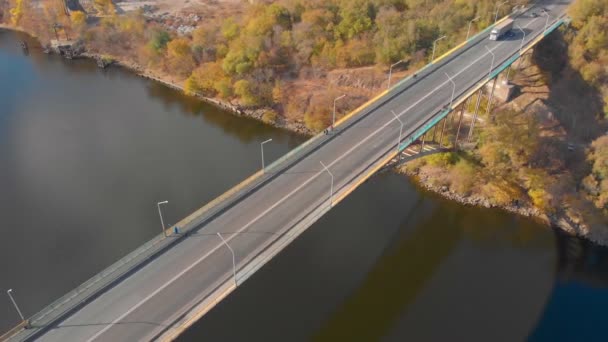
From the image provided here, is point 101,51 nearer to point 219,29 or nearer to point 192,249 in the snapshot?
point 219,29

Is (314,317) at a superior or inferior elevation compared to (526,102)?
inferior

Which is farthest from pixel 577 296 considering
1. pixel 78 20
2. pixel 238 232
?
pixel 78 20

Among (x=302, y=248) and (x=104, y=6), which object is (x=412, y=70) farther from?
(x=104, y=6)

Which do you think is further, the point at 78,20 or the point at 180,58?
the point at 78,20

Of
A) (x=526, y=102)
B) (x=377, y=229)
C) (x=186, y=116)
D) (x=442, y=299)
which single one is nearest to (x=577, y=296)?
(x=442, y=299)

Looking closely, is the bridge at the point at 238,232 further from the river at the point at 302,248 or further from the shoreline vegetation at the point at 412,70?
the shoreline vegetation at the point at 412,70

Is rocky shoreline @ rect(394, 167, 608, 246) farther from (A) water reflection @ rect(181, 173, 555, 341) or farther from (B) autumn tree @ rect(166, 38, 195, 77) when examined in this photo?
(B) autumn tree @ rect(166, 38, 195, 77)
